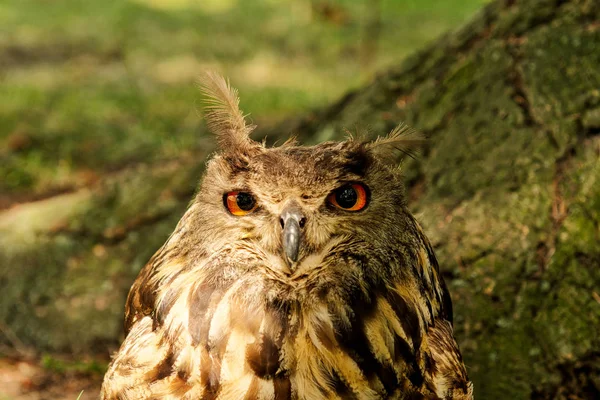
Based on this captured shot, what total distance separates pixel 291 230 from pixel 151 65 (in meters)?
7.26

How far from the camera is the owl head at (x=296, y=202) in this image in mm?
2195

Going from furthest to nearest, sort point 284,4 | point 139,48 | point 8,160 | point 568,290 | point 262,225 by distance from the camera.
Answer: point 284,4, point 139,48, point 8,160, point 568,290, point 262,225

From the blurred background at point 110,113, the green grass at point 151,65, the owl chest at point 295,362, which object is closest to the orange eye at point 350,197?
the owl chest at point 295,362

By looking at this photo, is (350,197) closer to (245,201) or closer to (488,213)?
(245,201)

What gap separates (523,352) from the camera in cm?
333

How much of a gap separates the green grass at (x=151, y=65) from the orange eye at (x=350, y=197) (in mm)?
4332

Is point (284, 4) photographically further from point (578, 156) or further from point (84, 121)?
point (578, 156)

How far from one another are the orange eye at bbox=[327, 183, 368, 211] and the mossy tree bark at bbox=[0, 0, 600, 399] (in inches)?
19.2

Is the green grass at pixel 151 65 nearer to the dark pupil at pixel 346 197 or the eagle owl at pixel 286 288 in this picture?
the eagle owl at pixel 286 288

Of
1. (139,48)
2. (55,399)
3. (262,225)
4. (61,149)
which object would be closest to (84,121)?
(61,149)

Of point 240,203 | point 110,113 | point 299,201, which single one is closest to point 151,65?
point 110,113

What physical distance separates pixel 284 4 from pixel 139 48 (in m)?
3.14

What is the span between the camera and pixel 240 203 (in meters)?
2.26

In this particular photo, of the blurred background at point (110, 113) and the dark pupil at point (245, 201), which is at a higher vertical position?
the blurred background at point (110, 113)
